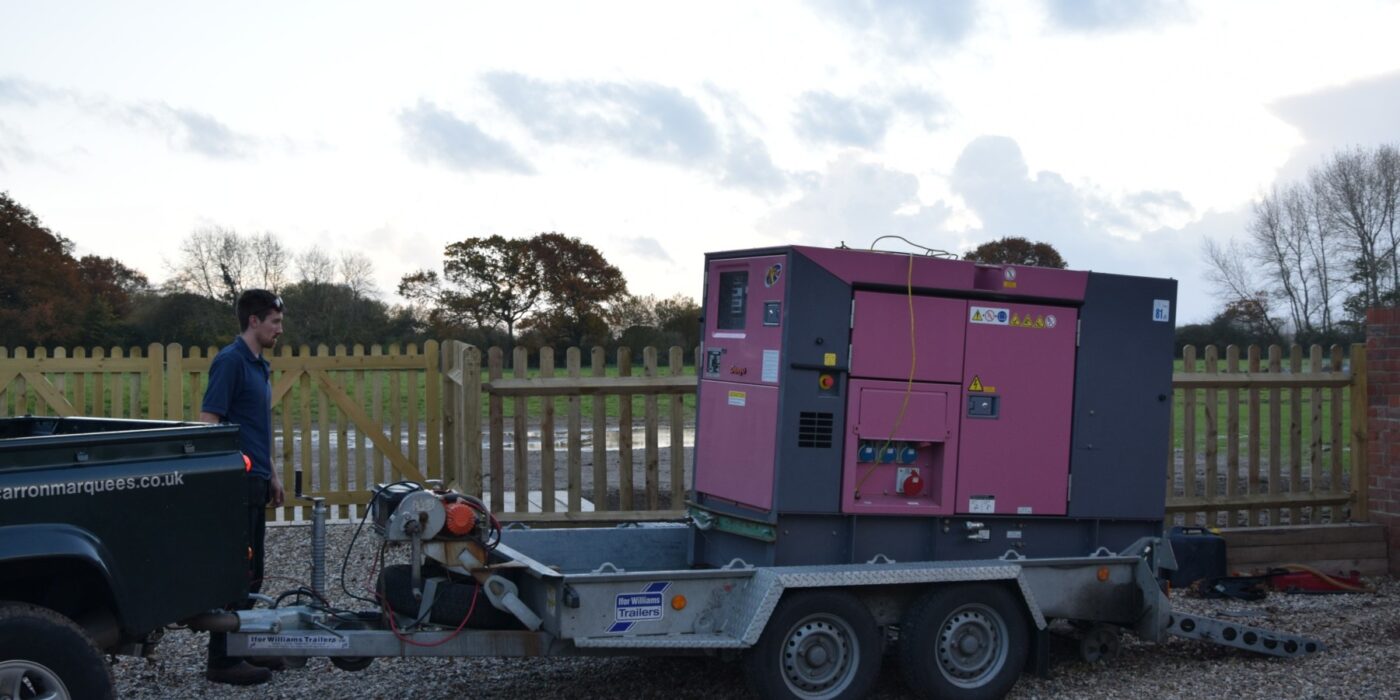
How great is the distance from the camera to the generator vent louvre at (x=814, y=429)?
616 cm

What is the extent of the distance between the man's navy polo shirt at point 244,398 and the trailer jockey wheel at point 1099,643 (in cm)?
470

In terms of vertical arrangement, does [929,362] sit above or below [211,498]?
above

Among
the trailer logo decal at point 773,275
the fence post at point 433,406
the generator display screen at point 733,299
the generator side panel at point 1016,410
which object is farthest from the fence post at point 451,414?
the generator side panel at point 1016,410

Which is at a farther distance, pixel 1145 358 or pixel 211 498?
pixel 1145 358

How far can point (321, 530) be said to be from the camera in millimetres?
5637

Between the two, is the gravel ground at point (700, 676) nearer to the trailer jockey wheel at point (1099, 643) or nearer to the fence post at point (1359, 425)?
the trailer jockey wheel at point (1099, 643)

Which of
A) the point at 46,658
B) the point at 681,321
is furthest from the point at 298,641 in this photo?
the point at 681,321

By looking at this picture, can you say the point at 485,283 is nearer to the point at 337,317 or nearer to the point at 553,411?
the point at 337,317

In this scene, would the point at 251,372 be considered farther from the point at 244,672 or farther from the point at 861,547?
the point at 861,547

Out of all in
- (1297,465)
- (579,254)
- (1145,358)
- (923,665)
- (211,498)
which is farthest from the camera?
(579,254)

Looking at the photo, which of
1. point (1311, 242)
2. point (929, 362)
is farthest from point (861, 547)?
point (1311, 242)

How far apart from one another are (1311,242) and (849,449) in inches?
1768

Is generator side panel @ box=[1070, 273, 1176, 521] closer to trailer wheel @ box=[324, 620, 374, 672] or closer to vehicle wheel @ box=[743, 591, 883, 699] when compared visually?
vehicle wheel @ box=[743, 591, 883, 699]

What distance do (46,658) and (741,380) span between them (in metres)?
3.59
